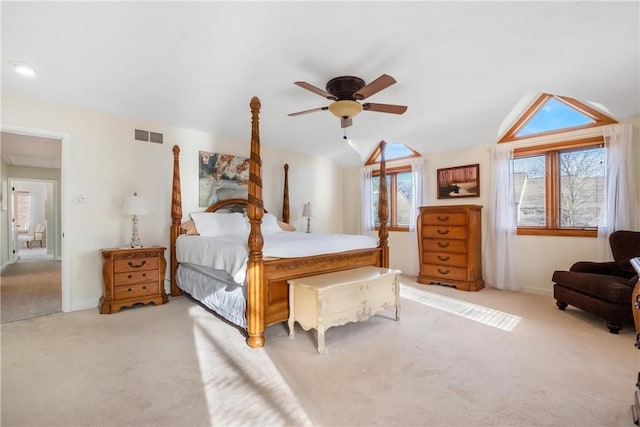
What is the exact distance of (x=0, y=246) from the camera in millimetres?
6102

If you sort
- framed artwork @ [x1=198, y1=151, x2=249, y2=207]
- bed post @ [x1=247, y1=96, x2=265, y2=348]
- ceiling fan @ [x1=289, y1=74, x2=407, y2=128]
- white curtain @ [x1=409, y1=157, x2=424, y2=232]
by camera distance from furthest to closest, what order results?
white curtain @ [x1=409, y1=157, x2=424, y2=232] → framed artwork @ [x1=198, y1=151, x2=249, y2=207] → ceiling fan @ [x1=289, y1=74, x2=407, y2=128] → bed post @ [x1=247, y1=96, x2=265, y2=348]

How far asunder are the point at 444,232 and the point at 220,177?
368cm

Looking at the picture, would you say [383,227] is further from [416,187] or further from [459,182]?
[459,182]

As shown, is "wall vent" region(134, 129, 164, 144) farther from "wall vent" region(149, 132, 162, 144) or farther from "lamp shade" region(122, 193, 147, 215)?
"lamp shade" region(122, 193, 147, 215)

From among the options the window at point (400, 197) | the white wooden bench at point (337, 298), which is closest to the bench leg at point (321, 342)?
the white wooden bench at point (337, 298)

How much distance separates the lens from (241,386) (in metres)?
1.96

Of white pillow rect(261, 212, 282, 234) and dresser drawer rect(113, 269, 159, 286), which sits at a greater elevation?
white pillow rect(261, 212, 282, 234)

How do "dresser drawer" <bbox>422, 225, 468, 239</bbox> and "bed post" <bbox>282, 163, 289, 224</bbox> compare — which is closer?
"dresser drawer" <bbox>422, 225, 468, 239</bbox>

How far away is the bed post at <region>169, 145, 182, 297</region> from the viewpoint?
4160 mm

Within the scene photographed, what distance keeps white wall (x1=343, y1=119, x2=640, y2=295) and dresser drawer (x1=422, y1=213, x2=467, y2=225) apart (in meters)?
0.55

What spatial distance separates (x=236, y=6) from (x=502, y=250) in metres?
4.57

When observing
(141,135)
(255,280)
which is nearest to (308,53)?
(255,280)

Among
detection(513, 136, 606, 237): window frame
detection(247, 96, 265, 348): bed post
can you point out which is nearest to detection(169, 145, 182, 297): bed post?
detection(247, 96, 265, 348): bed post

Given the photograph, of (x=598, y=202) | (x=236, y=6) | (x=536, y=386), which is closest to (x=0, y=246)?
(x=236, y=6)
